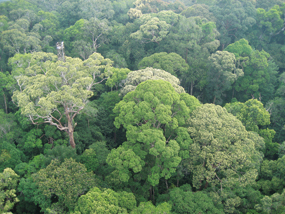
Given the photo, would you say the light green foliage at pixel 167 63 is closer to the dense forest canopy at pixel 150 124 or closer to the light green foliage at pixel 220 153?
the dense forest canopy at pixel 150 124

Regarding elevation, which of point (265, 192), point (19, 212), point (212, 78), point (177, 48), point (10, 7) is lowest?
point (19, 212)

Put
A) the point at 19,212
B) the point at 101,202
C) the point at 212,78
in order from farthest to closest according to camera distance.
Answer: the point at 212,78 → the point at 19,212 → the point at 101,202

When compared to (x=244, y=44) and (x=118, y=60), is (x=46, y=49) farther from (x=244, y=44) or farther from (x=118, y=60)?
(x=244, y=44)

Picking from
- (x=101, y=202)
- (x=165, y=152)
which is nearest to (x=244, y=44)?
(x=165, y=152)

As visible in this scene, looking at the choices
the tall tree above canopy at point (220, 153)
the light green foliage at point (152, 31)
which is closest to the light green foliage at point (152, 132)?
the tall tree above canopy at point (220, 153)

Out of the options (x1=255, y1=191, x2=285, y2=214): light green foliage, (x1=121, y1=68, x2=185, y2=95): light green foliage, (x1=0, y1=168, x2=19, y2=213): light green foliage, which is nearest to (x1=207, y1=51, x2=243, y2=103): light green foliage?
(x1=121, y1=68, x2=185, y2=95): light green foliage

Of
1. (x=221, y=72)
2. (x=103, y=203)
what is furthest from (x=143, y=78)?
(x=103, y=203)

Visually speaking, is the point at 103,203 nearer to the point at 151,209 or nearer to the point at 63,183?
the point at 151,209
